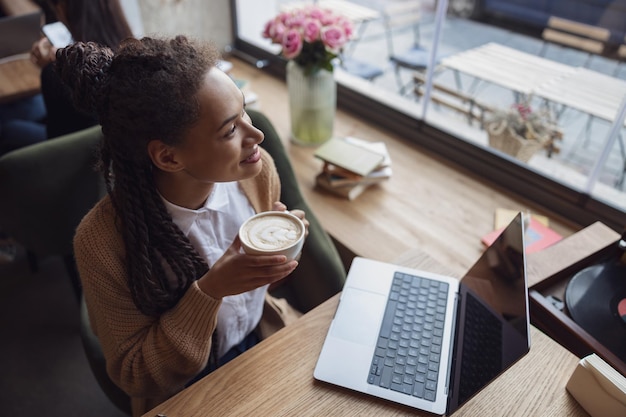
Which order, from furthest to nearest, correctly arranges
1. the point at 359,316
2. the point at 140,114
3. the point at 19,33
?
the point at 19,33 < the point at 359,316 < the point at 140,114

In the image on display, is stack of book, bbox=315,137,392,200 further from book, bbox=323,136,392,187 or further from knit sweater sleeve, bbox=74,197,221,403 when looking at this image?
knit sweater sleeve, bbox=74,197,221,403

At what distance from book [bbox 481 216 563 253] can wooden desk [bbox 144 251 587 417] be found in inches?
20.8

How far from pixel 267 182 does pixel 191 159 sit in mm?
334

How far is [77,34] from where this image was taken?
1616 millimetres

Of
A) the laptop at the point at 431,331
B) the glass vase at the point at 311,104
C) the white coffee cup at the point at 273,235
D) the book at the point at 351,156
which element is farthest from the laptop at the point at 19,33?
the laptop at the point at 431,331

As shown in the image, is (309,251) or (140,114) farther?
(309,251)

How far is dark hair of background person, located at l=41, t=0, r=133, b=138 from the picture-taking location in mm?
1565

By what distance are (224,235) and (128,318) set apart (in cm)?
26

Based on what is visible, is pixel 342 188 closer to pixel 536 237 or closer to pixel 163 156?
pixel 536 237

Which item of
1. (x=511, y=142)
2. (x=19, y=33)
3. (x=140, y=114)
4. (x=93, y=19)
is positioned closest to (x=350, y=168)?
(x=511, y=142)

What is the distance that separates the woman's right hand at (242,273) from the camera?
78 centimetres

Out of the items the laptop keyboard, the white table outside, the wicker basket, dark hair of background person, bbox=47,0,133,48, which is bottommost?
the wicker basket

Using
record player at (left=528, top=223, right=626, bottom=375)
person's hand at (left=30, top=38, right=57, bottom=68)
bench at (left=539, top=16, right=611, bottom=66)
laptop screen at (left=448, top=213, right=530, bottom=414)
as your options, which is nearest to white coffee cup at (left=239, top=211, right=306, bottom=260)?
laptop screen at (left=448, top=213, right=530, bottom=414)

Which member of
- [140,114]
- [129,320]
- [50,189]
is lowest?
[50,189]
